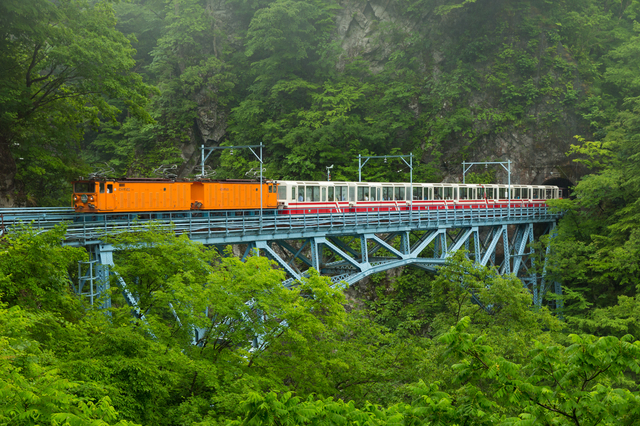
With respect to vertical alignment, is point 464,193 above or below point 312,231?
above

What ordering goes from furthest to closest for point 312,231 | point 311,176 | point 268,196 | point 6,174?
1. point 311,176
2. point 268,196
3. point 312,231
4. point 6,174

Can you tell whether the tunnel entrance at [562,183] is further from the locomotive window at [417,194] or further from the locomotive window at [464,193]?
the locomotive window at [417,194]

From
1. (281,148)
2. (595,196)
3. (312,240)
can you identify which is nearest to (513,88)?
(595,196)

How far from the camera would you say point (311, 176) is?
46.8 m

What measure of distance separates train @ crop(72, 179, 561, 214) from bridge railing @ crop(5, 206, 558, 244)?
2.11 ft

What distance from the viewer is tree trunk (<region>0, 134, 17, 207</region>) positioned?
24.3 meters

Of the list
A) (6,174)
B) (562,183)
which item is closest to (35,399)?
(6,174)

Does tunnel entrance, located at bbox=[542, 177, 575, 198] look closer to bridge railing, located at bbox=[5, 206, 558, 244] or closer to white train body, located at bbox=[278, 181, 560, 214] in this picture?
white train body, located at bbox=[278, 181, 560, 214]

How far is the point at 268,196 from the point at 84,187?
963 cm

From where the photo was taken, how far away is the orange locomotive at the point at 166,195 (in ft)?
74.7

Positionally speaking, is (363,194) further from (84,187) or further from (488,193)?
(84,187)

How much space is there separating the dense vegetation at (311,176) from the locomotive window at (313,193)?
22.4ft

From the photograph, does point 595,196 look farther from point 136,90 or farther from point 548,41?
point 136,90

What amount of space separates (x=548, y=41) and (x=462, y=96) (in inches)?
387
